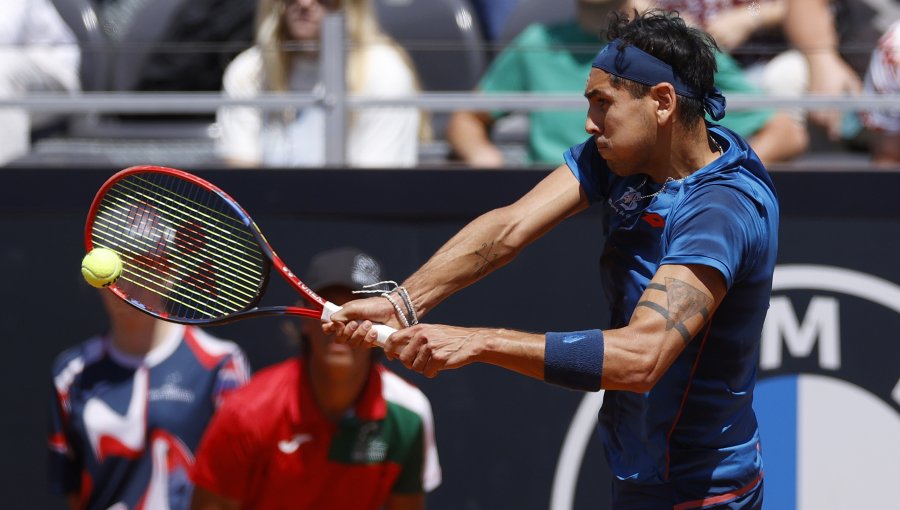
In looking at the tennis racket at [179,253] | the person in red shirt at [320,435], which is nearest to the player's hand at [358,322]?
the tennis racket at [179,253]

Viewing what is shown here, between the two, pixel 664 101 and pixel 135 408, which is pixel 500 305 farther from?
pixel 664 101

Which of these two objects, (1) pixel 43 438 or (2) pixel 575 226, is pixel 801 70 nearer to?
(2) pixel 575 226

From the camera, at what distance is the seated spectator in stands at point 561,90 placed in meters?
4.32

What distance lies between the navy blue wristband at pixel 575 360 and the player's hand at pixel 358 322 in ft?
1.32

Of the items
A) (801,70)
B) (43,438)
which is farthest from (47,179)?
(801,70)

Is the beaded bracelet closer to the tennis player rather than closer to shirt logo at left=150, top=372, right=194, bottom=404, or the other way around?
the tennis player

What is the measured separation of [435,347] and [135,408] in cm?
202

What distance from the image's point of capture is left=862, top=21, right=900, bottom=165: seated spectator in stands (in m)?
4.30

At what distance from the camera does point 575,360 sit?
253 centimetres

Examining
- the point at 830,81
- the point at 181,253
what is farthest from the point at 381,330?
the point at 830,81

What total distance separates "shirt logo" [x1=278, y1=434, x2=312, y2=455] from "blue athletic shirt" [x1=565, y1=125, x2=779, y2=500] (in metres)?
1.32

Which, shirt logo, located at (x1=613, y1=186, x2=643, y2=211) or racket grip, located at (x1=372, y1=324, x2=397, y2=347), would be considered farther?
shirt logo, located at (x1=613, y1=186, x2=643, y2=211)

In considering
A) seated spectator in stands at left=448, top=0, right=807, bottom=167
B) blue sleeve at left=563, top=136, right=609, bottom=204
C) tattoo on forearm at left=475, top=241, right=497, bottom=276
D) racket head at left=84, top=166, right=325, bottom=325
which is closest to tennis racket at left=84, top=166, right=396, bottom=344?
racket head at left=84, top=166, right=325, bottom=325

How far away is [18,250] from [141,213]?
1106 mm
